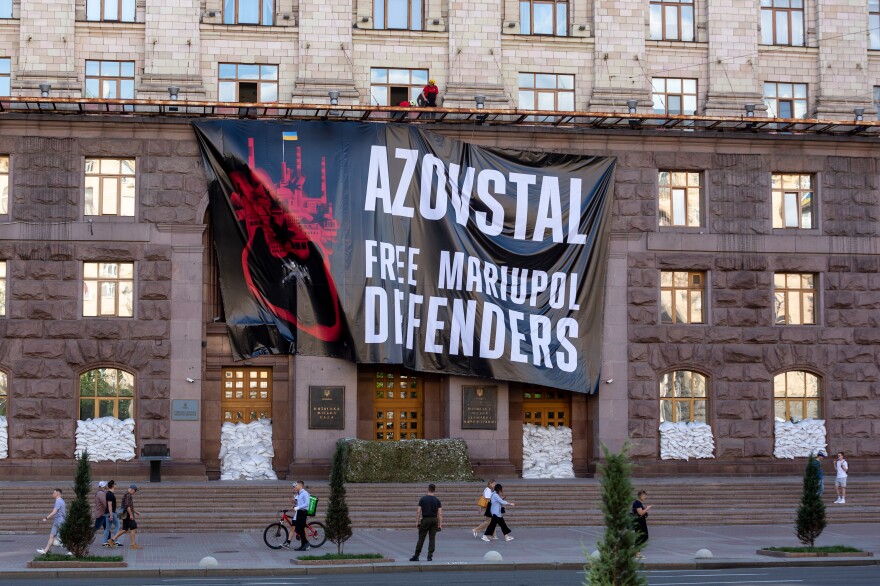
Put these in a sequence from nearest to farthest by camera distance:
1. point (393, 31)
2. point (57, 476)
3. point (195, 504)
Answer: point (195, 504) → point (57, 476) → point (393, 31)

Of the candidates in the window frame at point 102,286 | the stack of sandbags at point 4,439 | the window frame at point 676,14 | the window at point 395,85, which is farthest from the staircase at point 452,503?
the window frame at point 676,14

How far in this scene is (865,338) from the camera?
48500mm

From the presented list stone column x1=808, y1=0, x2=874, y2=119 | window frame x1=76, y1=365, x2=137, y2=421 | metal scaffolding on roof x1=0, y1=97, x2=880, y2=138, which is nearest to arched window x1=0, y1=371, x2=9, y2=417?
window frame x1=76, y1=365, x2=137, y2=421

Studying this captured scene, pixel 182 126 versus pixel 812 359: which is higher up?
pixel 182 126

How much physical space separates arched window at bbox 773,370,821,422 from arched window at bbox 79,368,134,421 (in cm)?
2237

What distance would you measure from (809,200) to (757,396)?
740 centimetres

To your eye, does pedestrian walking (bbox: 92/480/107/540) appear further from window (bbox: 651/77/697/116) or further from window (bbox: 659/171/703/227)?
window (bbox: 651/77/697/116)

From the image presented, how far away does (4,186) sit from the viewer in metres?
44.8

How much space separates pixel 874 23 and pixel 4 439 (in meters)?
34.1

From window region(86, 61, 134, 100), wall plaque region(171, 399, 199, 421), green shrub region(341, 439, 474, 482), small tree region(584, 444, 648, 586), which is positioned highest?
window region(86, 61, 134, 100)

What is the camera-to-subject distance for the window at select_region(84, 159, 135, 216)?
45.0 metres

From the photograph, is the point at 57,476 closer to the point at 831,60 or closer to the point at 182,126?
the point at 182,126

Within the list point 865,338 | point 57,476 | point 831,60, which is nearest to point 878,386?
point 865,338

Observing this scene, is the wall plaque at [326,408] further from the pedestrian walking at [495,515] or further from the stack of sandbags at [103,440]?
Answer: the pedestrian walking at [495,515]
